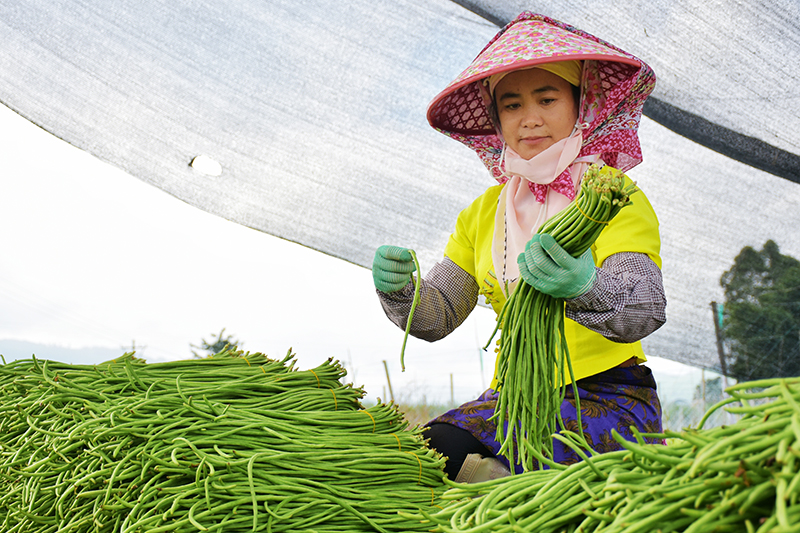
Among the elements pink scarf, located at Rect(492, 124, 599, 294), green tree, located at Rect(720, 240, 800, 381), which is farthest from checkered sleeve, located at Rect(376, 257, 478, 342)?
green tree, located at Rect(720, 240, 800, 381)

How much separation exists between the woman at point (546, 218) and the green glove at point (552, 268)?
12 cm

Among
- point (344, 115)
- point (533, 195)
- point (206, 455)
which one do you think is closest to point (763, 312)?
point (533, 195)

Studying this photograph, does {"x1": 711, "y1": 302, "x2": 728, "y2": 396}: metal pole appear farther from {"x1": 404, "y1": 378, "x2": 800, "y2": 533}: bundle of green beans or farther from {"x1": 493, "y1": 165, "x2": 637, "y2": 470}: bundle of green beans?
{"x1": 404, "y1": 378, "x2": 800, "y2": 533}: bundle of green beans

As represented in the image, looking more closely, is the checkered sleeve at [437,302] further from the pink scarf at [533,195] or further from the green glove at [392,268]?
the pink scarf at [533,195]

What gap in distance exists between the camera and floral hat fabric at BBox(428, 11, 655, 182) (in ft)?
4.68

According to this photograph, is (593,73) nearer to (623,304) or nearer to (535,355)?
(623,304)

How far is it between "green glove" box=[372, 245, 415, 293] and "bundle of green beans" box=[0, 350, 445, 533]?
27 centimetres

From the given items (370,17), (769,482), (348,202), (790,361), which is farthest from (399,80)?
(769,482)

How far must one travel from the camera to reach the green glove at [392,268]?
1.37 meters

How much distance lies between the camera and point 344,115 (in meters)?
2.82

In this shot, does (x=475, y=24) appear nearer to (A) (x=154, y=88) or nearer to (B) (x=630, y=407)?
(A) (x=154, y=88)

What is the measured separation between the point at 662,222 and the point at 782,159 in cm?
55

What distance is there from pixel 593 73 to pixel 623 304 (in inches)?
28.0

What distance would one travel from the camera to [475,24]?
2.63 metres
